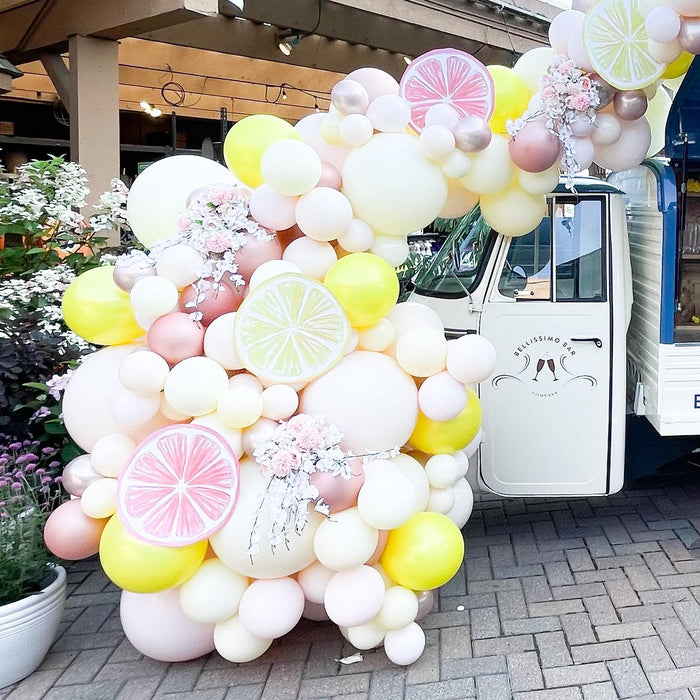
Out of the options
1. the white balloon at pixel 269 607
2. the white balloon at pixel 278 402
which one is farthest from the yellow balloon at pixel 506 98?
the white balloon at pixel 269 607

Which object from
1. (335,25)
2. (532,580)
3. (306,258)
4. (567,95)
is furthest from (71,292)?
(335,25)

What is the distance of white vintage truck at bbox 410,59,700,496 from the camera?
12.0 ft

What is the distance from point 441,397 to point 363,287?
517mm

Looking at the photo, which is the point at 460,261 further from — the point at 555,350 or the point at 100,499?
the point at 100,499

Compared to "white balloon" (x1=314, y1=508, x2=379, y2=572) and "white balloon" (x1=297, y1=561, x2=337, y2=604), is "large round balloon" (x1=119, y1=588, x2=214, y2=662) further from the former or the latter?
"white balloon" (x1=314, y1=508, x2=379, y2=572)

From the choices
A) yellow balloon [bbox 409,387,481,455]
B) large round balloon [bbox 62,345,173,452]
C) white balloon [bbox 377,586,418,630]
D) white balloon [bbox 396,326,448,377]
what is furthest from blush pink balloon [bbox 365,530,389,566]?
large round balloon [bbox 62,345,173,452]

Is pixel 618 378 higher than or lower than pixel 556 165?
lower

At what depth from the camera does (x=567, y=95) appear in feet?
9.95

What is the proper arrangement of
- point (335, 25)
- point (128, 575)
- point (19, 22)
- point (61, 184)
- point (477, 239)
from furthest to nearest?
point (335, 25), point (19, 22), point (61, 184), point (477, 239), point (128, 575)

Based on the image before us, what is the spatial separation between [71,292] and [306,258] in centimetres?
96

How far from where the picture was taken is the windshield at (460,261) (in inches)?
151

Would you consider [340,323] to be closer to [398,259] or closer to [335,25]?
[398,259]

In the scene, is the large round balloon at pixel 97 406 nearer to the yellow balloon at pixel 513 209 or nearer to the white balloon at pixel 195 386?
the white balloon at pixel 195 386

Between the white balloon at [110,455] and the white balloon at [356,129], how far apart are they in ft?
4.81
